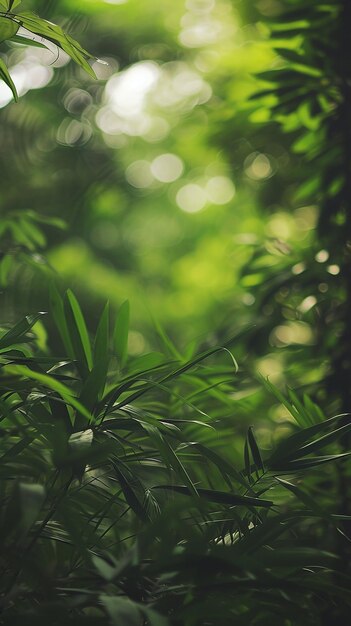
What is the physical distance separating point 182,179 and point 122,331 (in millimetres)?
4304

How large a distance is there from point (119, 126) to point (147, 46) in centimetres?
72

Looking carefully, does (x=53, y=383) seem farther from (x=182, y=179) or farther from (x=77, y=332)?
(x=182, y=179)

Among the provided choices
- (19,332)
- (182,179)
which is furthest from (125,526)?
(182,179)

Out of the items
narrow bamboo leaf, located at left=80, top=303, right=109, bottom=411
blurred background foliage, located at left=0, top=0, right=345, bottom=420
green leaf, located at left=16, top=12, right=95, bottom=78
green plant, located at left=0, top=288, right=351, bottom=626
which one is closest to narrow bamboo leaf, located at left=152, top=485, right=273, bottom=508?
green plant, located at left=0, top=288, right=351, bottom=626

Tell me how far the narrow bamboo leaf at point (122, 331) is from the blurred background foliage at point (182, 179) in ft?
0.82

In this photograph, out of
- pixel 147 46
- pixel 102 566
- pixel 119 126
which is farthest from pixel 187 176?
pixel 102 566

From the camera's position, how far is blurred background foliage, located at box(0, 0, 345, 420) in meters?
1.30

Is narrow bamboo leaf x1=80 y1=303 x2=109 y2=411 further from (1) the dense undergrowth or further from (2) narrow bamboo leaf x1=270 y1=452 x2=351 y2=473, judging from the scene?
(2) narrow bamboo leaf x1=270 y1=452 x2=351 y2=473

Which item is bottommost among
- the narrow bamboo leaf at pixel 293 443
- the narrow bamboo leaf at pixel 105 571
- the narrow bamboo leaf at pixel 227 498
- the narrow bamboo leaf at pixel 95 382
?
the narrow bamboo leaf at pixel 227 498

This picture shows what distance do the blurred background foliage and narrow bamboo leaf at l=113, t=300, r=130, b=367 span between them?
25cm

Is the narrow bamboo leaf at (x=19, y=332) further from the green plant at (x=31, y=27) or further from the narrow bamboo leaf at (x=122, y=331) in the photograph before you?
the green plant at (x=31, y=27)

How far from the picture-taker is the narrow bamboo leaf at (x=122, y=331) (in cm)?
76

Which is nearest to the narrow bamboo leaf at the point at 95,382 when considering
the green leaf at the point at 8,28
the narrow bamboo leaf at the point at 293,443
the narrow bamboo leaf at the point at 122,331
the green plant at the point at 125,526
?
the green plant at the point at 125,526

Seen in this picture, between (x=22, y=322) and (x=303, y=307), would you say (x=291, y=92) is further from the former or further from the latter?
(x=22, y=322)
